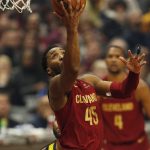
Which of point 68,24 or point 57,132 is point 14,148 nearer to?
point 57,132

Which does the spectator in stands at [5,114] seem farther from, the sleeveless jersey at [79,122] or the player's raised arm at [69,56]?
the player's raised arm at [69,56]

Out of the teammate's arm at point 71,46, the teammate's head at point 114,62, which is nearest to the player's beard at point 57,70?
the teammate's arm at point 71,46

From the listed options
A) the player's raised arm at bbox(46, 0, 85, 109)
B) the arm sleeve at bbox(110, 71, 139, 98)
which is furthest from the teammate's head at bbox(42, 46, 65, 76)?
the arm sleeve at bbox(110, 71, 139, 98)

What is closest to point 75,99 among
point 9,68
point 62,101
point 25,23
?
point 62,101

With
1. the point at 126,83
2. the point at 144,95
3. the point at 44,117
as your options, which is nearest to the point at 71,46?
the point at 126,83

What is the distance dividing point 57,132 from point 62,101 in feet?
2.27

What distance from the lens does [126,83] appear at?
678cm

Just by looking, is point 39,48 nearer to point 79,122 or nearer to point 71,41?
point 79,122

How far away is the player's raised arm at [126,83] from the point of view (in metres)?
6.45

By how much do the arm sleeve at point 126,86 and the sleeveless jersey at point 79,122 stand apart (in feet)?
1.21

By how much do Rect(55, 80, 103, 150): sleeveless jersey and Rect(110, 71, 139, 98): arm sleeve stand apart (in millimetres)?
369

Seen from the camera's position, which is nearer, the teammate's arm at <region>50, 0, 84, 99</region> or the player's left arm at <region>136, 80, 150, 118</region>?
the teammate's arm at <region>50, 0, 84, 99</region>

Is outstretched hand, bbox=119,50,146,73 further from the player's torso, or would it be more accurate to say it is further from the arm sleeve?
the player's torso

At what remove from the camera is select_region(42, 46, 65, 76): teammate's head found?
6.45 meters
